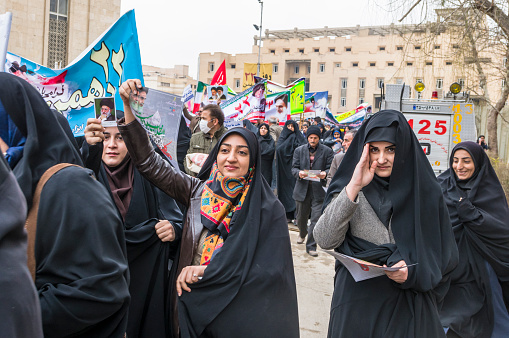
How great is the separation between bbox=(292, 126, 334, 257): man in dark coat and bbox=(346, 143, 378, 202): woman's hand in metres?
4.77

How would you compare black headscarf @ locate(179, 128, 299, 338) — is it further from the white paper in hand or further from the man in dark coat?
the man in dark coat

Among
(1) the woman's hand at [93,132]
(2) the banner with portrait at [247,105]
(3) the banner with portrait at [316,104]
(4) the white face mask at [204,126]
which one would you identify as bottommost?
(1) the woman's hand at [93,132]

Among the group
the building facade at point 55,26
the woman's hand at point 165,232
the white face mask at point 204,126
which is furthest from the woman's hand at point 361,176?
the building facade at point 55,26

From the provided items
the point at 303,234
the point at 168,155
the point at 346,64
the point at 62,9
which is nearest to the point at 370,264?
the point at 168,155

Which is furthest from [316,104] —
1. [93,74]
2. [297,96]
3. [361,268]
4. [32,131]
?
[32,131]

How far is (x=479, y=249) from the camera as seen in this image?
13.3 ft

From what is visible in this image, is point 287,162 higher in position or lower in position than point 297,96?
lower

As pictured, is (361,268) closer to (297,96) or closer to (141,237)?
(141,237)

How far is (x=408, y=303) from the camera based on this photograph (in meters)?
2.82

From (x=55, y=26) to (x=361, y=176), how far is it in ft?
79.7

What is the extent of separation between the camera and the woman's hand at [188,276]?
2699mm

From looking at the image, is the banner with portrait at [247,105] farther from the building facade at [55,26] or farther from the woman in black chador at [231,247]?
the building facade at [55,26]

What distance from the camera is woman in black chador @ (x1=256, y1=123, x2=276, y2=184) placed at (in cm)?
1025

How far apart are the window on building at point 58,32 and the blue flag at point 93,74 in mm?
21692
